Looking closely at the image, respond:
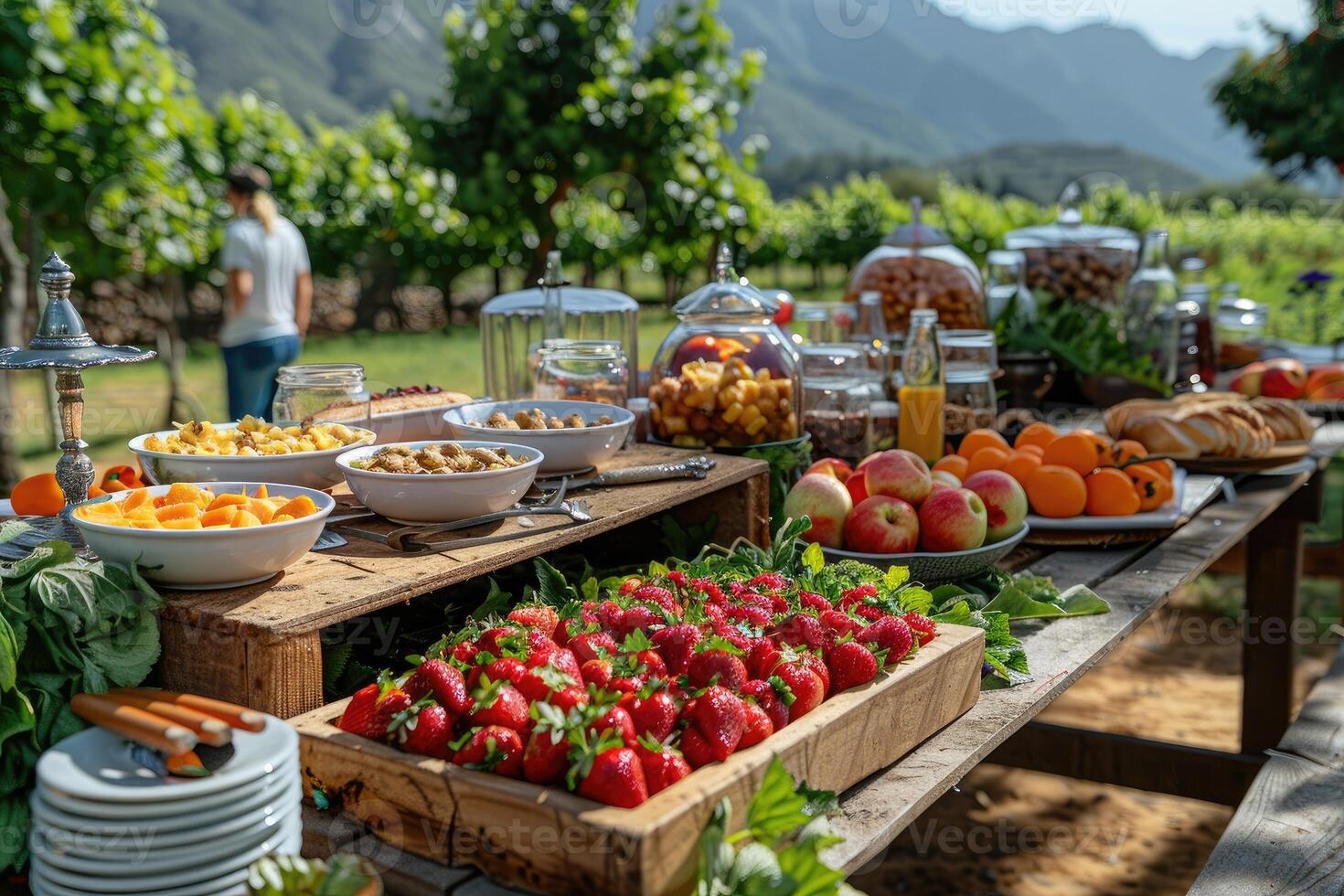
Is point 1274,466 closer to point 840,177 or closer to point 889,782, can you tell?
point 889,782

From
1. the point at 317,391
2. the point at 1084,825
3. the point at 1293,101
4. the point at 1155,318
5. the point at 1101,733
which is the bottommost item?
the point at 1084,825

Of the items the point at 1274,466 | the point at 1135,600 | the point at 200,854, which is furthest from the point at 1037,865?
the point at 200,854

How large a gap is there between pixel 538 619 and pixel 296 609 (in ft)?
1.01

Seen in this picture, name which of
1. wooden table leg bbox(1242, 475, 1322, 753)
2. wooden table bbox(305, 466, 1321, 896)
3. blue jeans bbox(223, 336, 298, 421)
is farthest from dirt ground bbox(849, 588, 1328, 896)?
blue jeans bbox(223, 336, 298, 421)

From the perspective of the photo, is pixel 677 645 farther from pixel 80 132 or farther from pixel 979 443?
pixel 80 132

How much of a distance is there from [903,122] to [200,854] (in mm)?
95763

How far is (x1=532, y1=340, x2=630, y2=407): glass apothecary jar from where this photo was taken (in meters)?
2.55

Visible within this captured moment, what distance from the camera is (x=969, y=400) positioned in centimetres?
319

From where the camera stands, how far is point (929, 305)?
4008 millimetres

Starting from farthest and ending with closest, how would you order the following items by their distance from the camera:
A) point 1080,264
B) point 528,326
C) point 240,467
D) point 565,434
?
point 1080,264 < point 528,326 < point 565,434 < point 240,467

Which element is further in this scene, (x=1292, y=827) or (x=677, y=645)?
(x=1292, y=827)

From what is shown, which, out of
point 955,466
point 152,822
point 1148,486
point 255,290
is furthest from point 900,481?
point 255,290

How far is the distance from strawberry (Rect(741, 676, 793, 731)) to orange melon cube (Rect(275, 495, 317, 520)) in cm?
60

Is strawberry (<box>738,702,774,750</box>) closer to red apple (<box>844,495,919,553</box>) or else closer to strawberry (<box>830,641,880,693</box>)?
strawberry (<box>830,641,880,693</box>)
